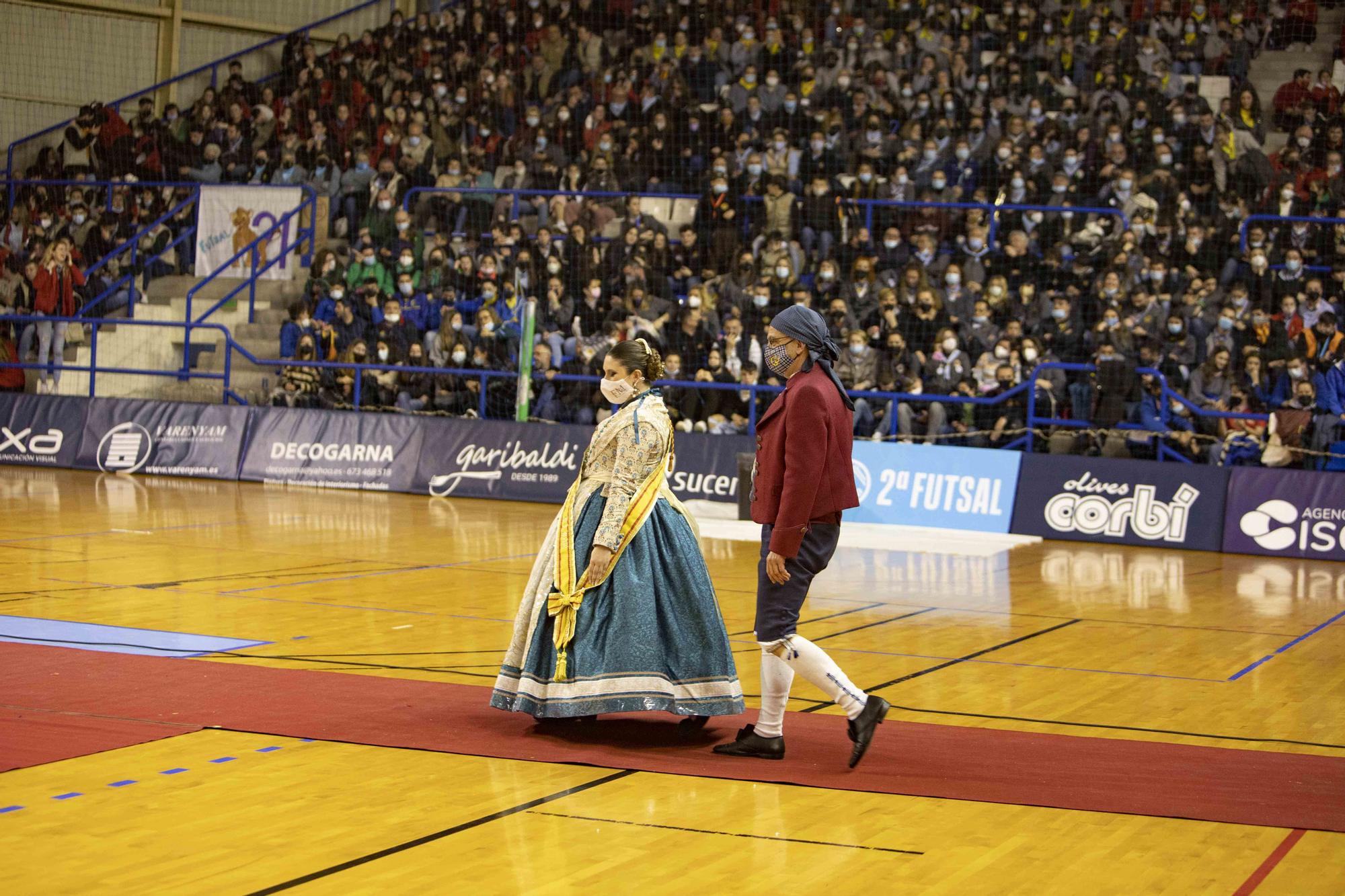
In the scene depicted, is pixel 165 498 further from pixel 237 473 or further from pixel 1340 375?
pixel 1340 375

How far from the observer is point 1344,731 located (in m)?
7.50

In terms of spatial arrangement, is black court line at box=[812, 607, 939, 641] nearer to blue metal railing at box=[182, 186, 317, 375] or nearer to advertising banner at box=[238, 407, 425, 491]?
advertising banner at box=[238, 407, 425, 491]

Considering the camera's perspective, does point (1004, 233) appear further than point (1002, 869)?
Yes

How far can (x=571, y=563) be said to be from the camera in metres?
6.60

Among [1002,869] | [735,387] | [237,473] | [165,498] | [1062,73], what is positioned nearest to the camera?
[1002,869]

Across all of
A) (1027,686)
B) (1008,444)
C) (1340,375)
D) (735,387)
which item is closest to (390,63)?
(735,387)

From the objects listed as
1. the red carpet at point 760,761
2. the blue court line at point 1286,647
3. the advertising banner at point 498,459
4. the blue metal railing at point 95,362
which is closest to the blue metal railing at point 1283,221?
the blue court line at point 1286,647

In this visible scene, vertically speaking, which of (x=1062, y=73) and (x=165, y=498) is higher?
(x=1062, y=73)

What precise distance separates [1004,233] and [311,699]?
14905 millimetres

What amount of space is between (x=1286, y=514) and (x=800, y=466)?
1196 cm

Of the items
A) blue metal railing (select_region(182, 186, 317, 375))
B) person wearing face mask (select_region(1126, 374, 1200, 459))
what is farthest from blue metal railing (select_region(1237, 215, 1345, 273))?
blue metal railing (select_region(182, 186, 317, 375))

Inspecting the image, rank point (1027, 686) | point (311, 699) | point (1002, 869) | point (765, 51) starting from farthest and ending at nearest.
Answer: point (765, 51)
point (1027, 686)
point (311, 699)
point (1002, 869)

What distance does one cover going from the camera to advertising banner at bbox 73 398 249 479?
20469mm

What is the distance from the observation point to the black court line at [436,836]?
4523 mm
